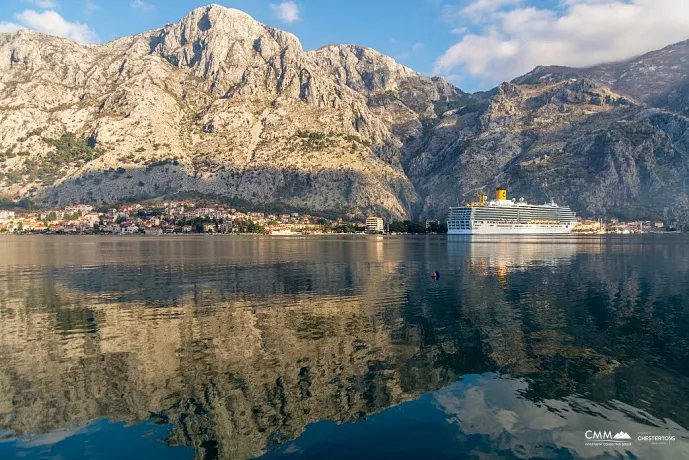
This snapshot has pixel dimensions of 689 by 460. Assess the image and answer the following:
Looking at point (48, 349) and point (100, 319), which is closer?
point (48, 349)

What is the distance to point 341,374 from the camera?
19359 mm

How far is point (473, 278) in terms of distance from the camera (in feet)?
166

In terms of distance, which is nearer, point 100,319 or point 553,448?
point 553,448

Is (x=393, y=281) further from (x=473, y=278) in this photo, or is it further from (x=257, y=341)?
(x=257, y=341)

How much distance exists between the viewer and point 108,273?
53.8 m

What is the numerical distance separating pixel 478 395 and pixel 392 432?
4525 mm

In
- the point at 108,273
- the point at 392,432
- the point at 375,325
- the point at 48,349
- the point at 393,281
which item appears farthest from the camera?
the point at 108,273

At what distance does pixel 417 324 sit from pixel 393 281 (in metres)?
19.7

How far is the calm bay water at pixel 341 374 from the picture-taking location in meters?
14.2

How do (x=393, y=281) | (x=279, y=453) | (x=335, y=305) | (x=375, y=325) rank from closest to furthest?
(x=279, y=453) → (x=375, y=325) → (x=335, y=305) → (x=393, y=281)

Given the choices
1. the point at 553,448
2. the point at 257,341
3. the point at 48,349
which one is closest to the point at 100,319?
the point at 48,349

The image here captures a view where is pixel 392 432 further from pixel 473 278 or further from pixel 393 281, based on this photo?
pixel 473 278

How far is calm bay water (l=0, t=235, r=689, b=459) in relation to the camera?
1419 centimetres

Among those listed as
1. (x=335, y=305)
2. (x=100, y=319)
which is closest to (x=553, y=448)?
(x=335, y=305)
